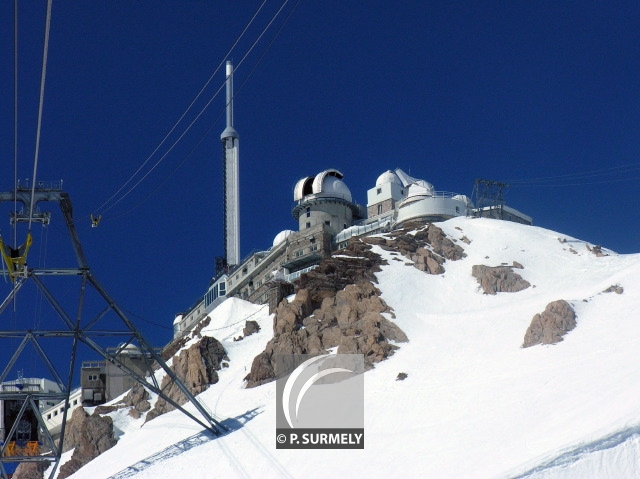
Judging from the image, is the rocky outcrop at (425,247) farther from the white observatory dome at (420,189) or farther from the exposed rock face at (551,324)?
the exposed rock face at (551,324)

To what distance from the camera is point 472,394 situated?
61.1 m

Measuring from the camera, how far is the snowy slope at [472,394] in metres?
49.2

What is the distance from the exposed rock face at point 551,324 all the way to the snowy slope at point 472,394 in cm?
85

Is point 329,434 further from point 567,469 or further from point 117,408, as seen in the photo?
point 117,408

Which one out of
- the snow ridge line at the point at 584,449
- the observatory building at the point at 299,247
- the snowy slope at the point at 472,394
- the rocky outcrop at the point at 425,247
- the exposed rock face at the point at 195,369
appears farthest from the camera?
the observatory building at the point at 299,247

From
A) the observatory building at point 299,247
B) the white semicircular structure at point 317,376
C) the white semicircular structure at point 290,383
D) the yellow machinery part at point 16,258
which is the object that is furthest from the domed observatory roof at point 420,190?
the yellow machinery part at point 16,258

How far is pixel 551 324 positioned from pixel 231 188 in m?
73.7

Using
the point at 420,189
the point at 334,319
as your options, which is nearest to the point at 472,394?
the point at 334,319

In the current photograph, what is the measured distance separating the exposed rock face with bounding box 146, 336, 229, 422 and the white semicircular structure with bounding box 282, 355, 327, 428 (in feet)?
32.8

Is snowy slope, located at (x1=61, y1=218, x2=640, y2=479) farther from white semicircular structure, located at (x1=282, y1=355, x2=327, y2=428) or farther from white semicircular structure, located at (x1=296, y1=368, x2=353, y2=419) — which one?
white semicircular structure, located at (x1=296, y1=368, x2=353, y2=419)

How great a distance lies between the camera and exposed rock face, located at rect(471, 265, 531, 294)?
284 ft

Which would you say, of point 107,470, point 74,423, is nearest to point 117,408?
point 74,423

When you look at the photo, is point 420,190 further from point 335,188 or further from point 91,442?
point 91,442

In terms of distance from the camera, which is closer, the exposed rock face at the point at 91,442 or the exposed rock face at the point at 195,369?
the exposed rock face at the point at 91,442
